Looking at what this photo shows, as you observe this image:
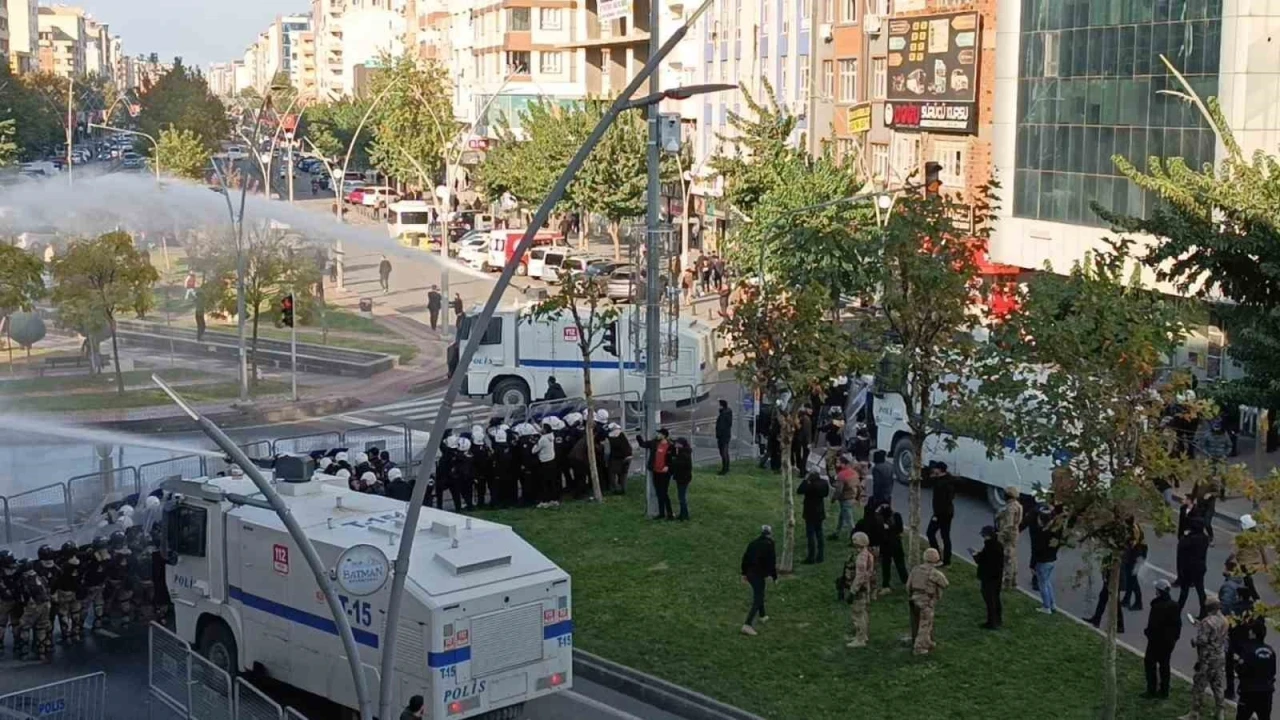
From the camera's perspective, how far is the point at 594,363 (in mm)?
36469

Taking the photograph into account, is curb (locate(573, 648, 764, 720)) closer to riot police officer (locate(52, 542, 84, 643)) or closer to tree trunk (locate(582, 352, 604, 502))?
riot police officer (locate(52, 542, 84, 643))

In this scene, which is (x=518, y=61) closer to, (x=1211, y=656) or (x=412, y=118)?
(x=412, y=118)

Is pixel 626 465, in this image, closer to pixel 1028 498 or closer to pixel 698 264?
pixel 1028 498

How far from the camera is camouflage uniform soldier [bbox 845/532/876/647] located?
63.0ft

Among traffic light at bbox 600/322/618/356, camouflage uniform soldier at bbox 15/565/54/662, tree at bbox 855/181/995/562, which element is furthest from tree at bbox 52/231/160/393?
tree at bbox 855/181/995/562

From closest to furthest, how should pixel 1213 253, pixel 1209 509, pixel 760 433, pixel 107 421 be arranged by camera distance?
pixel 1209 509 → pixel 1213 253 → pixel 760 433 → pixel 107 421

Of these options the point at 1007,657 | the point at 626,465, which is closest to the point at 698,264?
the point at 626,465

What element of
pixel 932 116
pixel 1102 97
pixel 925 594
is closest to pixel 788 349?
pixel 925 594

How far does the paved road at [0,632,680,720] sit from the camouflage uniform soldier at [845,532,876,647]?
2.69 meters

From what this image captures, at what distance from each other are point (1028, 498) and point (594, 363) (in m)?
14.9

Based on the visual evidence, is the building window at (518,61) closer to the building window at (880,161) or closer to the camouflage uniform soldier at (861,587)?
the building window at (880,161)

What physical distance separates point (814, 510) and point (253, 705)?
360 inches

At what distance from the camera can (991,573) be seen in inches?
775

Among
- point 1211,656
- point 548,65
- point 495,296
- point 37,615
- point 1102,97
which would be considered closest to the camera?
point 495,296
